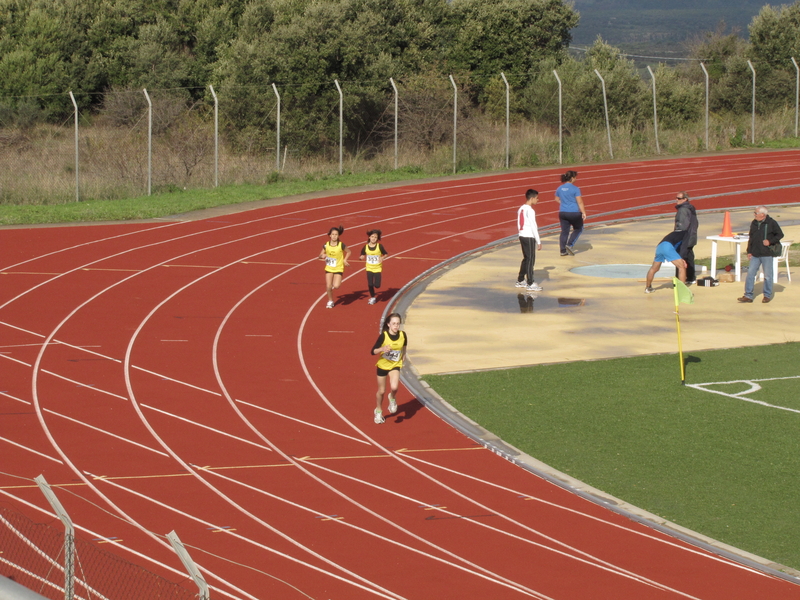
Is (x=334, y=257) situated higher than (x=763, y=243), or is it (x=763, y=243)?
(x=763, y=243)

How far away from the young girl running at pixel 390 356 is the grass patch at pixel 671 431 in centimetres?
88

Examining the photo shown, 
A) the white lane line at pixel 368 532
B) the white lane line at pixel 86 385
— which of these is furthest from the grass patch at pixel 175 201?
the white lane line at pixel 368 532

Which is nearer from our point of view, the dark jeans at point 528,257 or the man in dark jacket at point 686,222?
the man in dark jacket at point 686,222

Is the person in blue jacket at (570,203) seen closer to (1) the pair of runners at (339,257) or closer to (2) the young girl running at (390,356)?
(1) the pair of runners at (339,257)

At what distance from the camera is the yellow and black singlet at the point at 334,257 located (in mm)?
16144

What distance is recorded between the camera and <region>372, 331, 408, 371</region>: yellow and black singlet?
11055 millimetres

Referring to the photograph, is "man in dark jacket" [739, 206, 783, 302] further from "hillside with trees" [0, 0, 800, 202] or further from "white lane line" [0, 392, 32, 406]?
"hillside with trees" [0, 0, 800, 202]

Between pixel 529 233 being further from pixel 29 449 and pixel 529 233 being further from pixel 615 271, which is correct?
pixel 29 449

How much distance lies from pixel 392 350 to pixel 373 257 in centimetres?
538

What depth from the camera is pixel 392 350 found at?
11070mm

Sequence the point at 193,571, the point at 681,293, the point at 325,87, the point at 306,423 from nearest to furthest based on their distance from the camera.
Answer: the point at 193,571 → the point at 306,423 → the point at 681,293 → the point at 325,87

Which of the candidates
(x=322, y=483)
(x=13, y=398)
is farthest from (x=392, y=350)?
(x=13, y=398)

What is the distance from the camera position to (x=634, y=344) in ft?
46.3

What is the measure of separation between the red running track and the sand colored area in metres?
0.92
